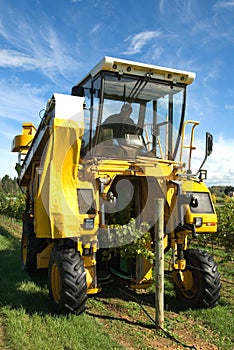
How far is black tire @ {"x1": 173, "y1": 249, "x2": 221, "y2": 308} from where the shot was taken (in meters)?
5.75

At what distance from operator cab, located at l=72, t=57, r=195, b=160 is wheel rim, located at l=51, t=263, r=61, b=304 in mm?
1821

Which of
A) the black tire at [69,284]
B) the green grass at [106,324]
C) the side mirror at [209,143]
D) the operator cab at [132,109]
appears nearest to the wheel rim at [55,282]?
the black tire at [69,284]

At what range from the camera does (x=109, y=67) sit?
19.3ft

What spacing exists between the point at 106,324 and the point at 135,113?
335cm

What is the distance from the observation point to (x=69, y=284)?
5.10m

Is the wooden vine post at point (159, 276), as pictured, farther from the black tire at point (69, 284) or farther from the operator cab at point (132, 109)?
the operator cab at point (132, 109)

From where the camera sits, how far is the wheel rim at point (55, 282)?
211 inches

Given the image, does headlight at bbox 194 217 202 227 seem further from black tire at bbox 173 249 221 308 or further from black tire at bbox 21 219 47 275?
black tire at bbox 21 219 47 275

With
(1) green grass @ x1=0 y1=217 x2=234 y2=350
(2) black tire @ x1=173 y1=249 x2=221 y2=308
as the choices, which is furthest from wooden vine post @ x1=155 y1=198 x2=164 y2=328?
(2) black tire @ x1=173 y1=249 x2=221 y2=308

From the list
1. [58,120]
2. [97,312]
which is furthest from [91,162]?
[97,312]

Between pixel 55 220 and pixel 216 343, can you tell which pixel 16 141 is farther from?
pixel 216 343

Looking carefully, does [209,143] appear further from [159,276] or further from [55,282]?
[55,282]

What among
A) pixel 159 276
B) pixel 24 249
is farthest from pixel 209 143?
pixel 24 249

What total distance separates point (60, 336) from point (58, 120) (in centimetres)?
269
